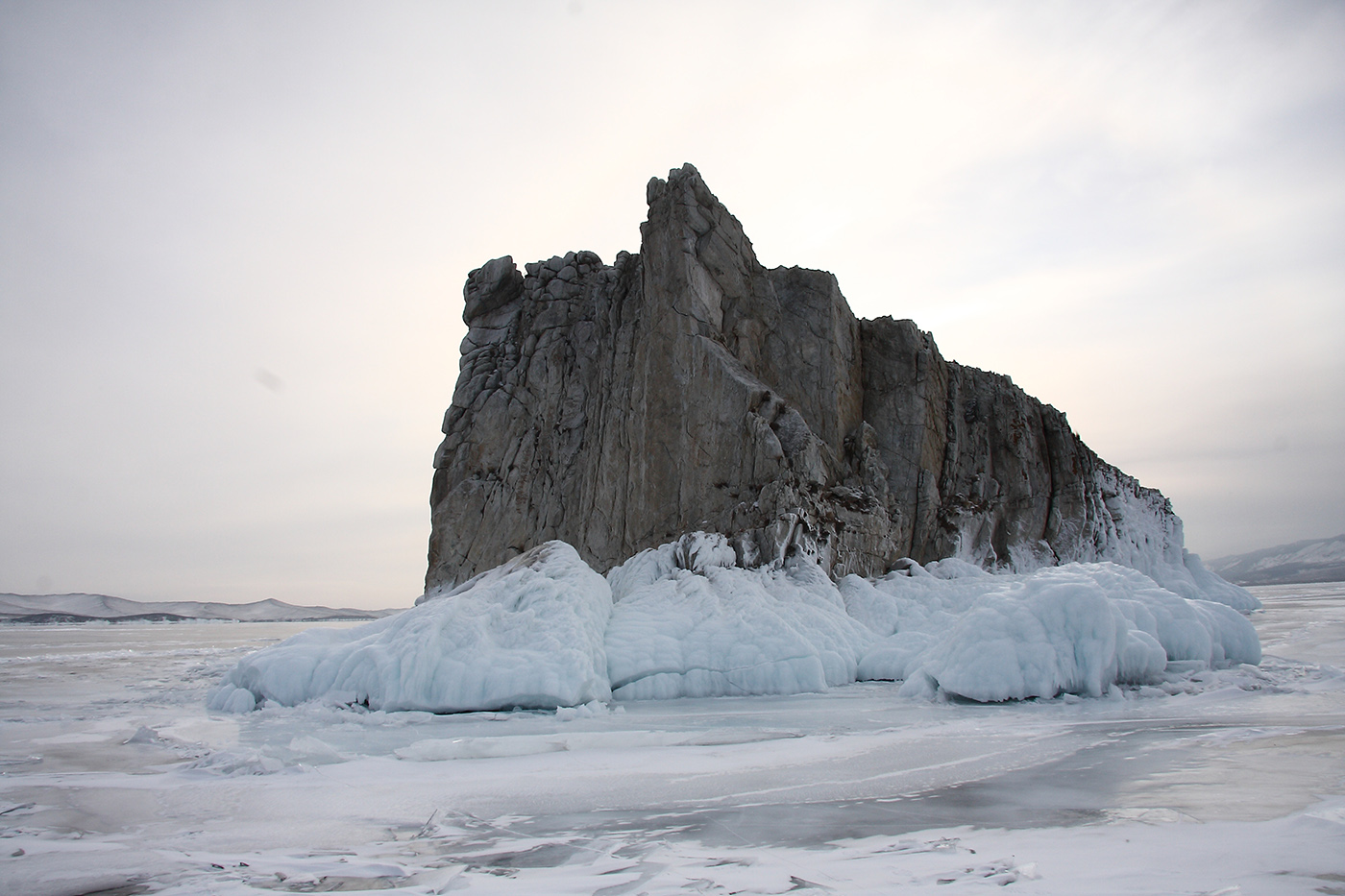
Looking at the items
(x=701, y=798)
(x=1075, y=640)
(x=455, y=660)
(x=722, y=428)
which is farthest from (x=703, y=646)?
(x=722, y=428)

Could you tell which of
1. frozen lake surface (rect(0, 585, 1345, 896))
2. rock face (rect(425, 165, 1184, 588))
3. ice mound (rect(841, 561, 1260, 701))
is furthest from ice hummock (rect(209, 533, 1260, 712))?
rock face (rect(425, 165, 1184, 588))

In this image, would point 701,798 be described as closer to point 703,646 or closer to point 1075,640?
point 1075,640

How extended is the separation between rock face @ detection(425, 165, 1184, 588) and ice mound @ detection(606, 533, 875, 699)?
4.16 ft

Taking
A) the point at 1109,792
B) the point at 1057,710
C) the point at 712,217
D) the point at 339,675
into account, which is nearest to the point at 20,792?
the point at 339,675

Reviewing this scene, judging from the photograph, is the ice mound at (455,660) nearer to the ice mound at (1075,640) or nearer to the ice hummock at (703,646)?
the ice hummock at (703,646)

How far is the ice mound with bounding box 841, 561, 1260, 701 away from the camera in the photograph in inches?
412

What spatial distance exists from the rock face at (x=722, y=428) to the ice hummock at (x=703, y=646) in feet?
11.9

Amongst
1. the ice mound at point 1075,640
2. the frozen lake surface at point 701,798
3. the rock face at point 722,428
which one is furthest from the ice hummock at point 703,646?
the rock face at point 722,428

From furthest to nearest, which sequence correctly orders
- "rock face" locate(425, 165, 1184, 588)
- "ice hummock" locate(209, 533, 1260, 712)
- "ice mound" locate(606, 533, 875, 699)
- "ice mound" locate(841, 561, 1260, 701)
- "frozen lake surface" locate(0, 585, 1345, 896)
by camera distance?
"rock face" locate(425, 165, 1184, 588) < "ice mound" locate(606, 533, 875, 699) < "ice hummock" locate(209, 533, 1260, 712) < "ice mound" locate(841, 561, 1260, 701) < "frozen lake surface" locate(0, 585, 1345, 896)

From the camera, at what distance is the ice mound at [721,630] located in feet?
41.8

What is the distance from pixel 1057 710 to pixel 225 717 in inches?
426

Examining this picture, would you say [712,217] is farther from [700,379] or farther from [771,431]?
[771,431]

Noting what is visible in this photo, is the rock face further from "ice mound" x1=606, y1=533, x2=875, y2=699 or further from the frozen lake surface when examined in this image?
the frozen lake surface

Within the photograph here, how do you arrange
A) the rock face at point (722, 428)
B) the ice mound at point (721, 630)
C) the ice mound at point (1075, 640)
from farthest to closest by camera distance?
the rock face at point (722, 428) → the ice mound at point (721, 630) → the ice mound at point (1075, 640)
